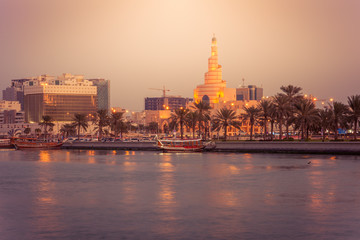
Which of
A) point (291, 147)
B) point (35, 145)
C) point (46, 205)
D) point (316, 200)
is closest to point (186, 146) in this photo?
point (291, 147)

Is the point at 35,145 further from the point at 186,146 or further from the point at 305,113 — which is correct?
the point at 305,113

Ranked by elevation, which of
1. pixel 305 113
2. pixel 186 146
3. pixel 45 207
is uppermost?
Result: pixel 305 113

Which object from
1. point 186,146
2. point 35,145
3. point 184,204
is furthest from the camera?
point 35,145

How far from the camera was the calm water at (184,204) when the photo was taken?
2773 centimetres

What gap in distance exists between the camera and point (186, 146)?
111 meters

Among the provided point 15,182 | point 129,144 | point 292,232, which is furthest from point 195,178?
point 129,144

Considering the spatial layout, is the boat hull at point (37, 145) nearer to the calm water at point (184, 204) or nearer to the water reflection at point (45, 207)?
the calm water at point (184, 204)

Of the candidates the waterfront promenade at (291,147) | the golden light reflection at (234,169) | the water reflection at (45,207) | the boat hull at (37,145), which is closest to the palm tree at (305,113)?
the waterfront promenade at (291,147)

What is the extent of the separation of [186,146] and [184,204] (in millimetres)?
74258

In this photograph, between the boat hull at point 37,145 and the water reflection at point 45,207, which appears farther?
the boat hull at point 37,145

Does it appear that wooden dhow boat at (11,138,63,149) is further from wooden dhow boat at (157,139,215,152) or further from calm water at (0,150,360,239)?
calm water at (0,150,360,239)

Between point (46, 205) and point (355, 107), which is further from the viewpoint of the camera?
point (355, 107)

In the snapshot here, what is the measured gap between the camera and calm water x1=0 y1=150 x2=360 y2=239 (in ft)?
91.0

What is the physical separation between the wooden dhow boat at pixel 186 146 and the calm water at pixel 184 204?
47051 mm
